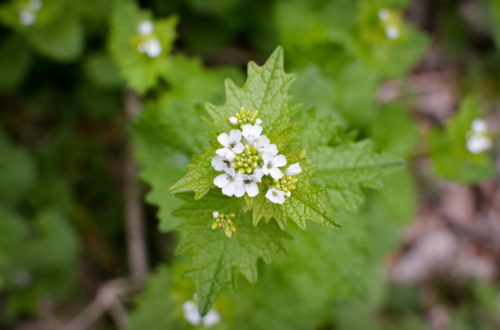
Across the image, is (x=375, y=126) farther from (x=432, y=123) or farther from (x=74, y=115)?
(x=74, y=115)

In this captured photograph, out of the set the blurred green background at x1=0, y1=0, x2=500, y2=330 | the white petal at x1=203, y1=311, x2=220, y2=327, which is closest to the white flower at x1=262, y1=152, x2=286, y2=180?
the blurred green background at x1=0, y1=0, x2=500, y2=330

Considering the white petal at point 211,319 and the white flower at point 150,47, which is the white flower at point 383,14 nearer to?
the white flower at point 150,47

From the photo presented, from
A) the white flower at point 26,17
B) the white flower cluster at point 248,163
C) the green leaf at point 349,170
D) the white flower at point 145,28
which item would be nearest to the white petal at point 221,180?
the white flower cluster at point 248,163

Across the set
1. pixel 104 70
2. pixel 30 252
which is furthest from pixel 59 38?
pixel 30 252

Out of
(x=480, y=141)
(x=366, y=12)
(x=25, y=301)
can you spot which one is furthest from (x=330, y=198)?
(x=25, y=301)

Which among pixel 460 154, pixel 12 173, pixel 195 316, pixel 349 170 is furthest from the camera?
pixel 12 173

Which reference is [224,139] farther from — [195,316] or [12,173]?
[12,173]

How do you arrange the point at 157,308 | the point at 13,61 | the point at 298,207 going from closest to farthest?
the point at 298,207 < the point at 157,308 < the point at 13,61

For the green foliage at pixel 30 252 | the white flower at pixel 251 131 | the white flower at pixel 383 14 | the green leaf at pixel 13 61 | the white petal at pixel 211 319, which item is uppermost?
the green leaf at pixel 13 61
